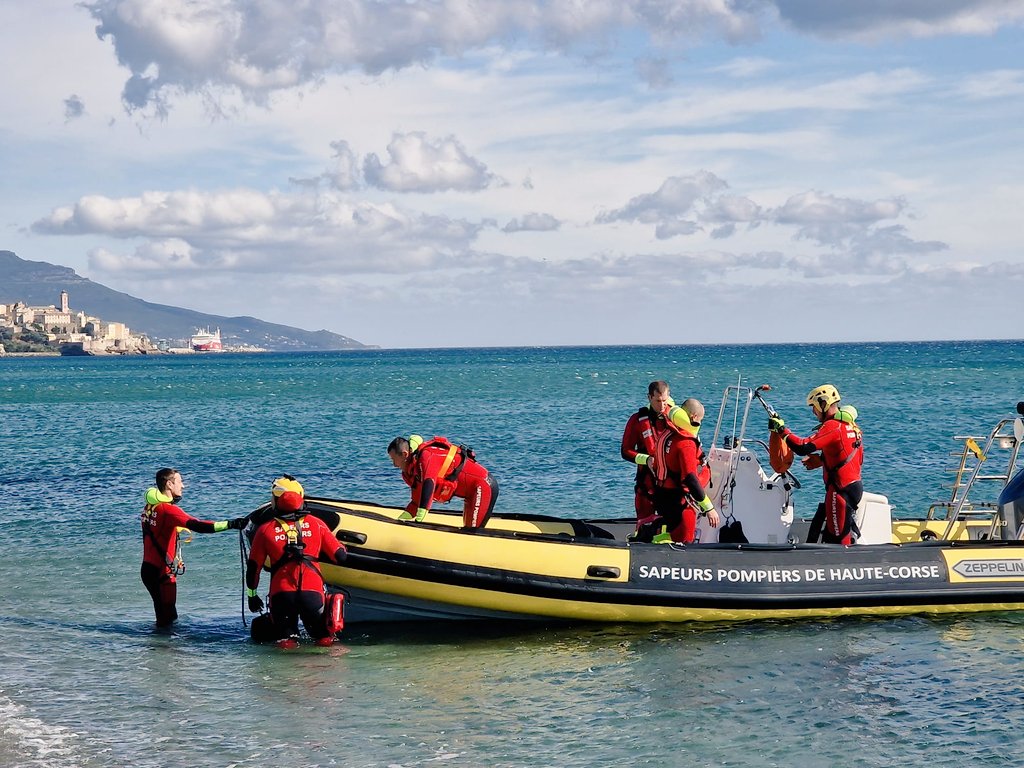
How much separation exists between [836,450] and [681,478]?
4.04 feet

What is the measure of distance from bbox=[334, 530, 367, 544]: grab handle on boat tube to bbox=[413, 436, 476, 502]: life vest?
748mm

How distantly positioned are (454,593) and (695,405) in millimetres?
2270

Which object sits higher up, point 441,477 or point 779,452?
point 779,452

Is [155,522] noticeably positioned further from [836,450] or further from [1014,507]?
[1014,507]

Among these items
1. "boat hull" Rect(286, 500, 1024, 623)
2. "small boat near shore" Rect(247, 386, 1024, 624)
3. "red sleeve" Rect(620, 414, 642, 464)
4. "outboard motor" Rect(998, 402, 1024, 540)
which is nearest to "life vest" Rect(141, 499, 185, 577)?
"small boat near shore" Rect(247, 386, 1024, 624)

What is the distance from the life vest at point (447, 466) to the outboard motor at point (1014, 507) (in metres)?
4.50

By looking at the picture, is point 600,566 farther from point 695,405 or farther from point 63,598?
point 63,598

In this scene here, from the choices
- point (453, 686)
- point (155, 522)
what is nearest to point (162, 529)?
point (155, 522)

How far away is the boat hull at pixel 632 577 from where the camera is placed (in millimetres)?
9047

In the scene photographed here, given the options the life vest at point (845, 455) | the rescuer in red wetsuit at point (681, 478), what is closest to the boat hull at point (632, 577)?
the rescuer in red wetsuit at point (681, 478)

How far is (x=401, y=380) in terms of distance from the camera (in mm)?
72875

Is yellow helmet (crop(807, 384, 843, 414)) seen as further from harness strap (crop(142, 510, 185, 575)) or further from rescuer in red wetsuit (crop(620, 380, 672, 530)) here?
harness strap (crop(142, 510, 185, 575))

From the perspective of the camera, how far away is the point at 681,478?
30.6 feet

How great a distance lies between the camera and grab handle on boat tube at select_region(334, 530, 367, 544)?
9.02m
